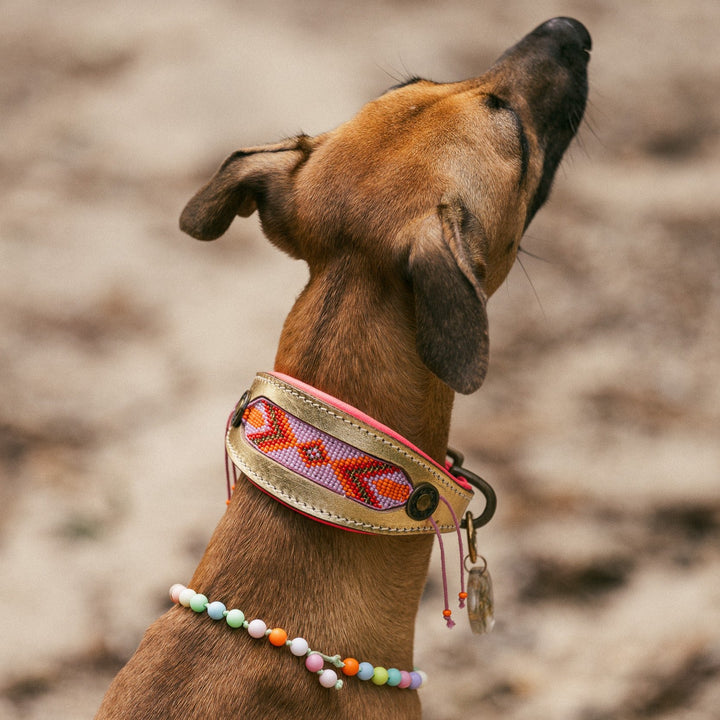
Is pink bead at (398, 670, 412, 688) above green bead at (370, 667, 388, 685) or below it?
below

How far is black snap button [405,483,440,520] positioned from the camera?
1.76m

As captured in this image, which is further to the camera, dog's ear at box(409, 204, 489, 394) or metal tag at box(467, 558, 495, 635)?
metal tag at box(467, 558, 495, 635)

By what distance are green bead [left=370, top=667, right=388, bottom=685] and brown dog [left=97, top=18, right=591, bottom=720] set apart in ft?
0.09

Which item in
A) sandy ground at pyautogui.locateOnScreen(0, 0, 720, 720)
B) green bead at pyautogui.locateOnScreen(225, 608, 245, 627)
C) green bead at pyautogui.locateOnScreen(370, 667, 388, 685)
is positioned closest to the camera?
green bead at pyautogui.locateOnScreen(225, 608, 245, 627)

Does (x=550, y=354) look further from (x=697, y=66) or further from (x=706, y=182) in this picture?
(x=697, y=66)

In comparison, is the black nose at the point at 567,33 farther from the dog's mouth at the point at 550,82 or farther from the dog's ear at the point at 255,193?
the dog's ear at the point at 255,193

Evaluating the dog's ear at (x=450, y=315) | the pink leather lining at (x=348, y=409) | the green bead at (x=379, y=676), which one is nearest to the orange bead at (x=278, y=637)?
the green bead at (x=379, y=676)

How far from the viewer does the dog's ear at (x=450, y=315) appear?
167 centimetres

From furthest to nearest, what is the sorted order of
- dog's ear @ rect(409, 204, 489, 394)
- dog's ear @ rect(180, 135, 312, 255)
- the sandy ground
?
the sandy ground < dog's ear @ rect(180, 135, 312, 255) < dog's ear @ rect(409, 204, 489, 394)

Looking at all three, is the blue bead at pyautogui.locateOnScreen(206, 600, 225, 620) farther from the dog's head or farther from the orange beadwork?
the dog's head

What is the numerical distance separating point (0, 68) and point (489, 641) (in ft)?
15.4

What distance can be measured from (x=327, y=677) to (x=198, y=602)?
12.1 inches

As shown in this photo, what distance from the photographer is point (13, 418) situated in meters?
4.28

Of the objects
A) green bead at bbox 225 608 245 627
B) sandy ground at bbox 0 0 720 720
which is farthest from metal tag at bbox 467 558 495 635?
sandy ground at bbox 0 0 720 720
